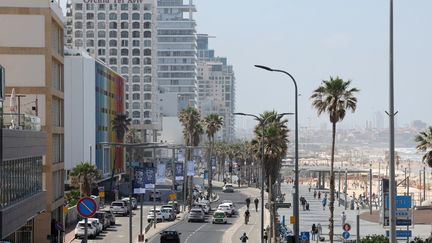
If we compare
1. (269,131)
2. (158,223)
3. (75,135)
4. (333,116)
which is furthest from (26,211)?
(75,135)

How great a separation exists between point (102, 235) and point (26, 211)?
28377mm

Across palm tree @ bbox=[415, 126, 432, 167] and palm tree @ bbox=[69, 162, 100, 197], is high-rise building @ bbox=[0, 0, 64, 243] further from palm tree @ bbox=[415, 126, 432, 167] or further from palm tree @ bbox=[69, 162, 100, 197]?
palm tree @ bbox=[69, 162, 100, 197]

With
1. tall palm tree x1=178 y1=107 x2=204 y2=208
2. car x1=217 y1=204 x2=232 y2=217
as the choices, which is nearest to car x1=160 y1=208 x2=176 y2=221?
car x1=217 y1=204 x2=232 y2=217

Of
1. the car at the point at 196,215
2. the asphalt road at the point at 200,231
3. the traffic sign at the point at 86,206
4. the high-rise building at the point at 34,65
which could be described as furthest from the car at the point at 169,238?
the car at the point at 196,215

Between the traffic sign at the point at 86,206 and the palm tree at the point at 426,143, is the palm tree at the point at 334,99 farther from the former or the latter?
the traffic sign at the point at 86,206

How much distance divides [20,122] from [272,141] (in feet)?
100

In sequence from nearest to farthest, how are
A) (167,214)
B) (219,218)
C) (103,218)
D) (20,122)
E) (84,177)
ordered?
(20,122), (103,218), (219,218), (84,177), (167,214)

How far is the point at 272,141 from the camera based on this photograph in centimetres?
7375

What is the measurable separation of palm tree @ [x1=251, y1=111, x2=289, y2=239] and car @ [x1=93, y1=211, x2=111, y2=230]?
1346 cm

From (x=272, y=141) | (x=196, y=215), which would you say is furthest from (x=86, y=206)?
(x=196, y=215)

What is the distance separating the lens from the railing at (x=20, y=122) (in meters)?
43.1

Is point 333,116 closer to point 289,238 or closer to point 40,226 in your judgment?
point 40,226

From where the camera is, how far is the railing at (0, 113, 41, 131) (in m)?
43.1

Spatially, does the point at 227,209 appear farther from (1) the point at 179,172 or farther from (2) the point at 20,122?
(2) the point at 20,122
